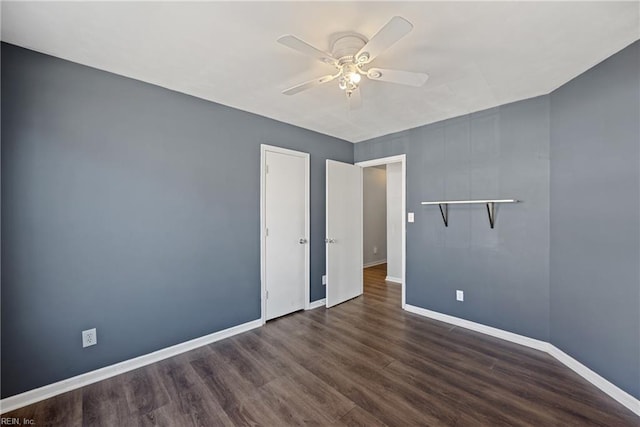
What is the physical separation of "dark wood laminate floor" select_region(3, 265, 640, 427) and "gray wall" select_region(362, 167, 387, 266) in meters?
3.63

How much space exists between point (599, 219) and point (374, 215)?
463cm

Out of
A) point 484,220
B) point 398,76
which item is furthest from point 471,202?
point 398,76

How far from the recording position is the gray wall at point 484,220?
2.61 meters

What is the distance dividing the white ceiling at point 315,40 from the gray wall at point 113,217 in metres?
0.28

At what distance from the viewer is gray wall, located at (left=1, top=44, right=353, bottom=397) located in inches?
72.4

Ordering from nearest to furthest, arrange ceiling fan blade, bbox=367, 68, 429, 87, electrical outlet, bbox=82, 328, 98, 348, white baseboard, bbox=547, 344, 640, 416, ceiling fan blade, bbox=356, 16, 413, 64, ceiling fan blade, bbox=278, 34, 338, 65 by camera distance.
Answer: ceiling fan blade, bbox=356, 16, 413, 64 → ceiling fan blade, bbox=278, 34, 338, 65 → ceiling fan blade, bbox=367, 68, 429, 87 → white baseboard, bbox=547, 344, 640, 416 → electrical outlet, bbox=82, 328, 98, 348

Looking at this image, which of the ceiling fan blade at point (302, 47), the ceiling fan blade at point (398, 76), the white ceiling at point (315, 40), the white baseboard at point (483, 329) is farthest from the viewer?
Answer: the white baseboard at point (483, 329)

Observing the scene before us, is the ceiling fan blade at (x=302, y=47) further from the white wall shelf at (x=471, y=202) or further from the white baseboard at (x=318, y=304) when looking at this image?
the white baseboard at (x=318, y=304)

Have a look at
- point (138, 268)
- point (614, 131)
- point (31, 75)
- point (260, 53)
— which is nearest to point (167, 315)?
point (138, 268)

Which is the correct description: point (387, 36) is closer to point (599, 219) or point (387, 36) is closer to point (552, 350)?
point (599, 219)

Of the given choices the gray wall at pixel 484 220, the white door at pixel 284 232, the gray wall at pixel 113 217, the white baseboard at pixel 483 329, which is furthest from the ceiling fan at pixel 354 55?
the white baseboard at pixel 483 329

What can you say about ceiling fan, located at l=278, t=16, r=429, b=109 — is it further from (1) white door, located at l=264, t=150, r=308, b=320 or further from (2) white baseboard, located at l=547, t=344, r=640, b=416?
(2) white baseboard, located at l=547, t=344, r=640, b=416

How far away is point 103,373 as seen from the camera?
2123 mm

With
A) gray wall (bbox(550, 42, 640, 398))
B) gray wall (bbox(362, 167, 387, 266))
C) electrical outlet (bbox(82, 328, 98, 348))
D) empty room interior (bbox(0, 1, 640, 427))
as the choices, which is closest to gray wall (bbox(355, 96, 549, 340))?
empty room interior (bbox(0, 1, 640, 427))
